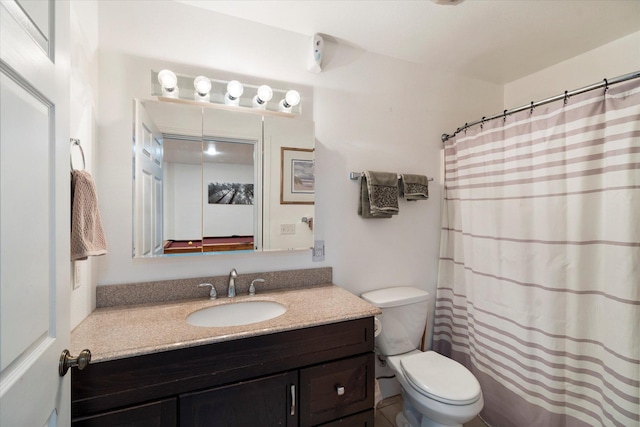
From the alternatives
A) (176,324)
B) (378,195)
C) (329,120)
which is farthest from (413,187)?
(176,324)

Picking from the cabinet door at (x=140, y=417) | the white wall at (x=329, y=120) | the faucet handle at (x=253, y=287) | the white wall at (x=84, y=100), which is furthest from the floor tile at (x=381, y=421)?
the white wall at (x=84, y=100)

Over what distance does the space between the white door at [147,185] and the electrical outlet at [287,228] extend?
630 millimetres

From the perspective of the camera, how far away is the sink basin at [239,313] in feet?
4.44

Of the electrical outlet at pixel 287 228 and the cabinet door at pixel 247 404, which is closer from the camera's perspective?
the cabinet door at pixel 247 404

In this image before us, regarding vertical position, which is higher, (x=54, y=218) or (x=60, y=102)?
(x=60, y=102)

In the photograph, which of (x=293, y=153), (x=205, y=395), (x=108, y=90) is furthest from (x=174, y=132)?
(x=205, y=395)

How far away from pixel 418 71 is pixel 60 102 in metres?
2.07

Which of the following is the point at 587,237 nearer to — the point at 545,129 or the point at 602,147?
the point at 602,147

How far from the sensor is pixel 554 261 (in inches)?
57.4

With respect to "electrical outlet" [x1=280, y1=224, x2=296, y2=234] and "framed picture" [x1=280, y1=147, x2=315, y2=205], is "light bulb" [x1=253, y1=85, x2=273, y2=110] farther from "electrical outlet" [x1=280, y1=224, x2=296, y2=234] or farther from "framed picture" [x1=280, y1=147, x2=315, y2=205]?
"electrical outlet" [x1=280, y1=224, x2=296, y2=234]

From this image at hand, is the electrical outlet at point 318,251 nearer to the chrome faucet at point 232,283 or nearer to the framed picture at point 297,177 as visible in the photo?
the framed picture at point 297,177

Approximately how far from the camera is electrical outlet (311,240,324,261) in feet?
5.70

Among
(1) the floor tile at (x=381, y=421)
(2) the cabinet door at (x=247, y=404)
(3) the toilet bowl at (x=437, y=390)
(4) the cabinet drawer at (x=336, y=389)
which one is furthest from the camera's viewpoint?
(1) the floor tile at (x=381, y=421)

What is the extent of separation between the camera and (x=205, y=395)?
1.02 meters
